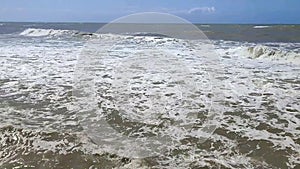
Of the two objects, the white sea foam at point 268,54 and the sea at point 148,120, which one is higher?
the white sea foam at point 268,54

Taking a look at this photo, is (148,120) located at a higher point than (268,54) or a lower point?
lower

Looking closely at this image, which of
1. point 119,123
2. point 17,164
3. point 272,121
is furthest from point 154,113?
point 17,164

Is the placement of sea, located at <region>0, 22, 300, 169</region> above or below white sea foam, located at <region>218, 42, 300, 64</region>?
below

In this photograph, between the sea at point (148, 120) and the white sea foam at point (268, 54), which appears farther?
the white sea foam at point (268, 54)

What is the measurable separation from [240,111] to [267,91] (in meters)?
2.03

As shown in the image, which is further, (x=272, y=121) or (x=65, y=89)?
(x=65, y=89)

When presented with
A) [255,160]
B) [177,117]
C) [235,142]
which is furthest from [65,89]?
[255,160]

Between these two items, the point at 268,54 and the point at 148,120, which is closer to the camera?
the point at 148,120

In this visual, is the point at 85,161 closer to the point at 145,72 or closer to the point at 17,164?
the point at 17,164

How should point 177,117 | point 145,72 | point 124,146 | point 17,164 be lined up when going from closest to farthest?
1. point 17,164
2. point 124,146
3. point 177,117
4. point 145,72

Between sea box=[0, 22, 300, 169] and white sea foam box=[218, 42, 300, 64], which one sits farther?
white sea foam box=[218, 42, 300, 64]

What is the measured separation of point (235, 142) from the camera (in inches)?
187

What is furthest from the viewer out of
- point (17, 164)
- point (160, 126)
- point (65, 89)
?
point (65, 89)

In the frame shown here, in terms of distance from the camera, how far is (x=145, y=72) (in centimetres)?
1052
